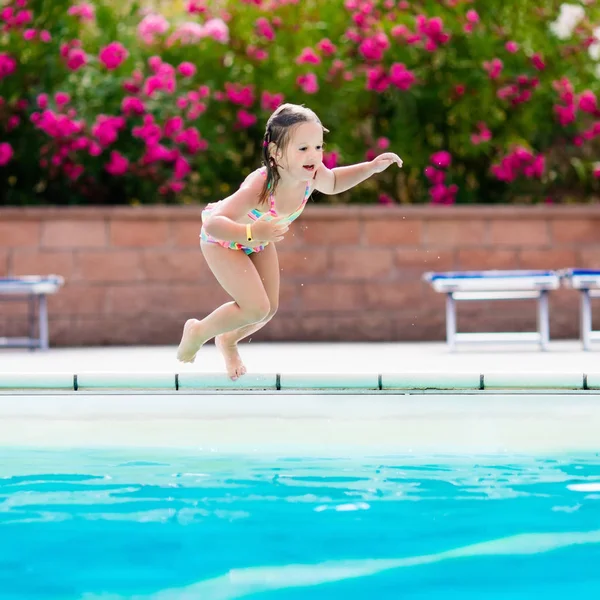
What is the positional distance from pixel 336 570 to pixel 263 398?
2009 millimetres

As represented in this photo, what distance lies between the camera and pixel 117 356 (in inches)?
294

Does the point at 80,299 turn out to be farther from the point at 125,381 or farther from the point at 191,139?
the point at 125,381

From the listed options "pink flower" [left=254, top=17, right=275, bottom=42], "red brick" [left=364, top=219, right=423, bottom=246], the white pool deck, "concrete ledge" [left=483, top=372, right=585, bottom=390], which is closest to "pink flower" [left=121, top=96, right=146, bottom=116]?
"pink flower" [left=254, top=17, right=275, bottom=42]

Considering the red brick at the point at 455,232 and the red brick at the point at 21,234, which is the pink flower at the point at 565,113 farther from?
the red brick at the point at 21,234

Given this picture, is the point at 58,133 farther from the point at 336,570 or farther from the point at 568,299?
the point at 336,570

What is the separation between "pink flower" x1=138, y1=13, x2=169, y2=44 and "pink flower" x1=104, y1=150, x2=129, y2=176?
104 cm

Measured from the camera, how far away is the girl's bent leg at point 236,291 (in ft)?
15.8

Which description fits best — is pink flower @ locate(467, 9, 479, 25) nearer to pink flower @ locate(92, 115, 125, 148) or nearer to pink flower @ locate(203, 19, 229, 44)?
pink flower @ locate(203, 19, 229, 44)

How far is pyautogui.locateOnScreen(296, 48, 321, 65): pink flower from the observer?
8898mm

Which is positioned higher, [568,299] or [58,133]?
[58,133]

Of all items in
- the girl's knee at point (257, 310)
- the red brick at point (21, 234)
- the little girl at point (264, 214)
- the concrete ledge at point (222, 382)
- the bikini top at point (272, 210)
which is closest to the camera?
the little girl at point (264, 214)

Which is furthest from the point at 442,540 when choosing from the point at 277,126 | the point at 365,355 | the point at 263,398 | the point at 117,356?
the point at 117,356

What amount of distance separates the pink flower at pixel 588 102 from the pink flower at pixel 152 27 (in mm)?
3457

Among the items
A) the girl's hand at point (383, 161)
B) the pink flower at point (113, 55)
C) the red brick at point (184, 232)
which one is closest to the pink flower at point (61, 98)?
the pink flower at point (113, 55)
